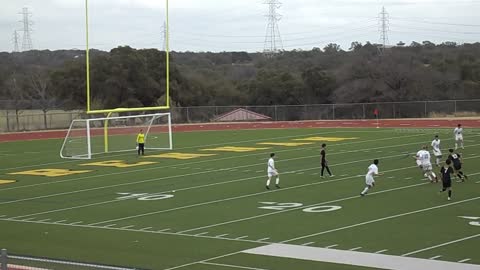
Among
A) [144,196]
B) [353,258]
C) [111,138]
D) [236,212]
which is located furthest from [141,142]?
[353,258]

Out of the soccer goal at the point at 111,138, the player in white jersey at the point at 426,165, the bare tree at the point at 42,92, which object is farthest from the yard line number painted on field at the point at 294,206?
the bare tree at the point at 42,92

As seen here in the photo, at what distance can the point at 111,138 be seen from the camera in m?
45.5

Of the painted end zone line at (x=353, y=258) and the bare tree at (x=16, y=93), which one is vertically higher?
the bare tree at (x=16, y=93)

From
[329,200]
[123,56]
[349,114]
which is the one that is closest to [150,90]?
[123,56]

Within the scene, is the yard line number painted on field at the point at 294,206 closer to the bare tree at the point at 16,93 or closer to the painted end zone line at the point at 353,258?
the painted end zone line at the point at 353,258

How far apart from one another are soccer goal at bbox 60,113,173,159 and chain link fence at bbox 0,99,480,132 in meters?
17.6

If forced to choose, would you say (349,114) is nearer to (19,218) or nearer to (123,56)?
(123,56)

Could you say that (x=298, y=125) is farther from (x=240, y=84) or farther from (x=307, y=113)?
(x=240, y=84)

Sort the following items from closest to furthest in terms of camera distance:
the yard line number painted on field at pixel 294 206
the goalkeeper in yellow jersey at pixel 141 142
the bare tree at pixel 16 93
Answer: the yard line number painted on field at pixel 294 206
the goalkeeper in yellow jersey at pixel 141 142
the bare tree at pixel 16 93

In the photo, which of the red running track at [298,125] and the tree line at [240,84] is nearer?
the red running track at [298,125]

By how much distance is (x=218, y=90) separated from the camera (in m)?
86.1

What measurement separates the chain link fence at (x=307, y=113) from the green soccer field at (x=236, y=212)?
98.0 ft

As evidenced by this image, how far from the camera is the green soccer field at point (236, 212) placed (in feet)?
50.9

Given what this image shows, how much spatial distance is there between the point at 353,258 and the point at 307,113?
188 feet
